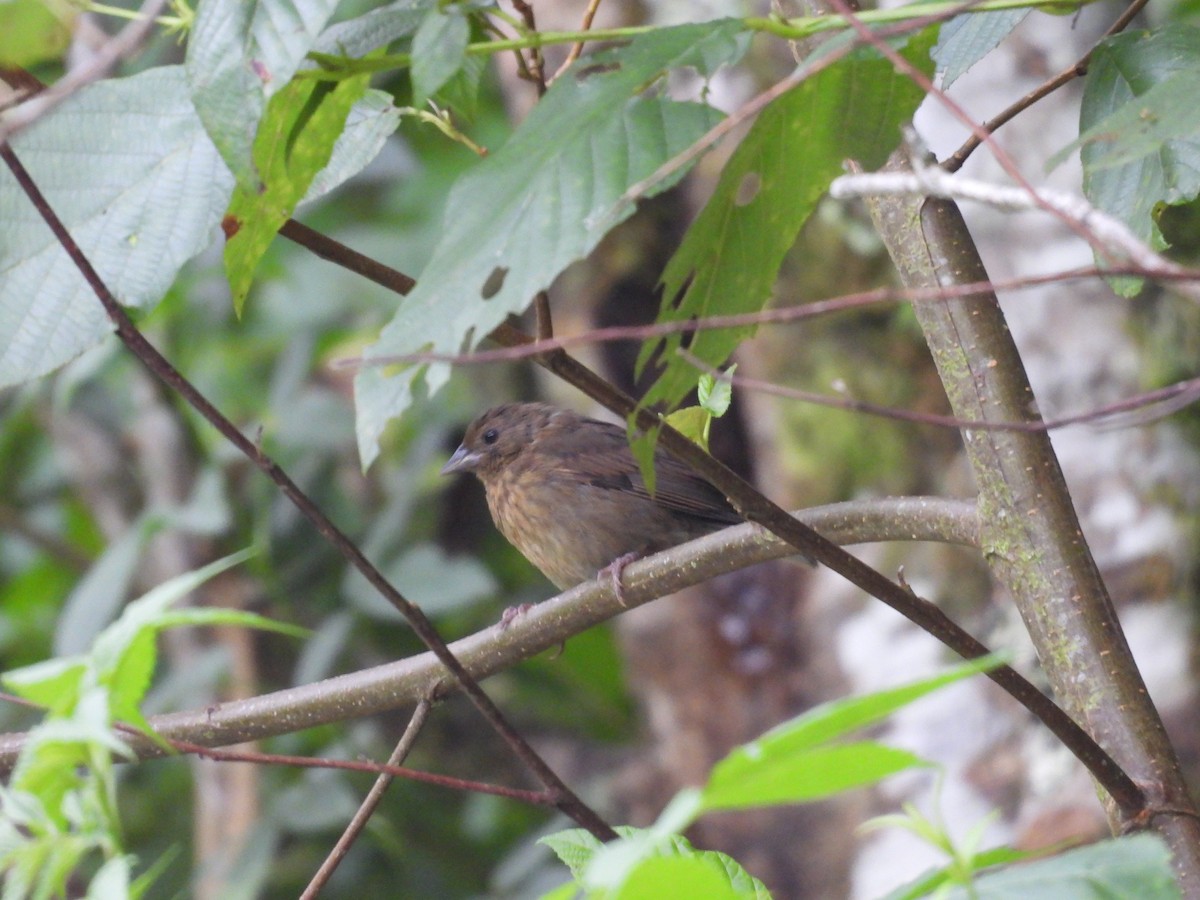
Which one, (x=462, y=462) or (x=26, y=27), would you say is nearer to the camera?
(x=26, y=27)

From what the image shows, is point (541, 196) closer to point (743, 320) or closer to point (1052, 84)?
point (743, 320)

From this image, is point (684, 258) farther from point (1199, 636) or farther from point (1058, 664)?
point (1199, 636)

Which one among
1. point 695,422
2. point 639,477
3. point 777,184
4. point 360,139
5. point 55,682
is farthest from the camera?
point 639,477

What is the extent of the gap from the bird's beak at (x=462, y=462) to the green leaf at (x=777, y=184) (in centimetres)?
393

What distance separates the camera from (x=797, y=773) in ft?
2.98

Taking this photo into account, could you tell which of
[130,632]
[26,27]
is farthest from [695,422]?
[130,632]

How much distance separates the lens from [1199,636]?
4762 millimetres

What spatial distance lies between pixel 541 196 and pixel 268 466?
613mm

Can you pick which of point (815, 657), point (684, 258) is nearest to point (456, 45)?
point (684, 258)

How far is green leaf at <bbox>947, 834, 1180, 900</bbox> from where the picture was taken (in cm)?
107

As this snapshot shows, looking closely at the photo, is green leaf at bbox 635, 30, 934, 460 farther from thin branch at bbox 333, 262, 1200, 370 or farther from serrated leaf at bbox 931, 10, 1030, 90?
serrated leaf at bbox 931, 10, 1030, 90

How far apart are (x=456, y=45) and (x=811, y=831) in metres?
5.18

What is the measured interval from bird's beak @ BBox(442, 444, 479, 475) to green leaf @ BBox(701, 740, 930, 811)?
4.71m

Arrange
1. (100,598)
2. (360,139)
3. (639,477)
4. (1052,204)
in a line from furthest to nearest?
(639,477) < (100,598) < (360,139) < (1052,204)
